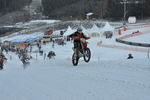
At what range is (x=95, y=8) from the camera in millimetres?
98125

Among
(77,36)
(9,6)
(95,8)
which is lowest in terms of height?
(77,36)

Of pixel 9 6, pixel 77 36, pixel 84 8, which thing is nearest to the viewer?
pixel 77 36

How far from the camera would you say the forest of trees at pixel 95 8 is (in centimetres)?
7256

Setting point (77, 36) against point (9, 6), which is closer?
point (77, 36)

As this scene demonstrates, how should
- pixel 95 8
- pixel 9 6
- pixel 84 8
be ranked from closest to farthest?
pixel 95 8, pixel 84 8, pixel 9 6

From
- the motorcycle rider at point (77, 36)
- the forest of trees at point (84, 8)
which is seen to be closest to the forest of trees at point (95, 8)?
the forest of trees at point (84, 8)

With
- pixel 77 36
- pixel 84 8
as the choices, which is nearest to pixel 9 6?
pixel 84 8

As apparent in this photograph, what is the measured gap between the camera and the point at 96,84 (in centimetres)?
619

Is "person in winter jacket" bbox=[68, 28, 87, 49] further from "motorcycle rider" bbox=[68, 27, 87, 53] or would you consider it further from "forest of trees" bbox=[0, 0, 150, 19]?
"forest of trees" bbox=[0, 0, 150, 19]

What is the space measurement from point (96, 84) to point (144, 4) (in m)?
69.8

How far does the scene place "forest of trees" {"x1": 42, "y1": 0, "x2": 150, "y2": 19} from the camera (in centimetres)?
7256

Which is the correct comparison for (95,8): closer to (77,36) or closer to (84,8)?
(84,8)

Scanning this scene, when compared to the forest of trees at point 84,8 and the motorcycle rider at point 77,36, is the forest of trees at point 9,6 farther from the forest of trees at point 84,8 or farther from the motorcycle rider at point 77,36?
the motorcycle rider at point 77,36

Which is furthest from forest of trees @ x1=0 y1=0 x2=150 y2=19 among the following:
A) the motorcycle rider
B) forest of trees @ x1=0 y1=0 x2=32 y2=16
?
the motorcycle rider
